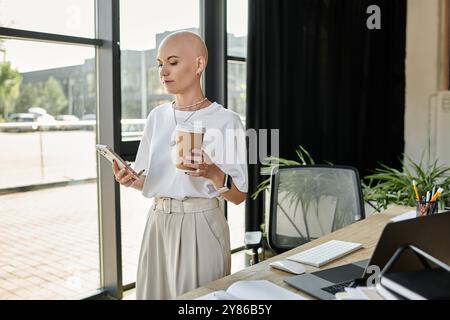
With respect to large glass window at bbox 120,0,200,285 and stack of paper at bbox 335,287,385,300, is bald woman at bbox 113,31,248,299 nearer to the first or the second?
stack of paper at bbox 335,287,385,300

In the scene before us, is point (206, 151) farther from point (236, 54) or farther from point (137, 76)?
point (236, 54)

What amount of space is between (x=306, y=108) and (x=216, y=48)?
0.85 m

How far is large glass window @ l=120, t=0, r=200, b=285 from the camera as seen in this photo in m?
3.10

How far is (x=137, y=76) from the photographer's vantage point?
319cm

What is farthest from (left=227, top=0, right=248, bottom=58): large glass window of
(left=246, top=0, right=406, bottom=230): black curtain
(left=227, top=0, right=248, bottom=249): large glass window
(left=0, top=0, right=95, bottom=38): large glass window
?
(left=0, top=0, right=95, bottom=38): large glass window

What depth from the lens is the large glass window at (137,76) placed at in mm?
3100

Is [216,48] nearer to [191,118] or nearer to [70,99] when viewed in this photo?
[70,99]

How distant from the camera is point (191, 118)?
171 centimetres

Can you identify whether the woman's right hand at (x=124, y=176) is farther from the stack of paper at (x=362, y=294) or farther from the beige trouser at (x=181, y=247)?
the stack of paper at (x=362, y=294)

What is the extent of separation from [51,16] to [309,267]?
2036mm

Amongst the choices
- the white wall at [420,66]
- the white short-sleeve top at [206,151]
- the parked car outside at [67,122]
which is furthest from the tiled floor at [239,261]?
the white wall at [420,66]

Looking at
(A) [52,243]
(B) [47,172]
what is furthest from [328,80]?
(A) [52,243]

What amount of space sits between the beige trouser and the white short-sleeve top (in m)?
0.04

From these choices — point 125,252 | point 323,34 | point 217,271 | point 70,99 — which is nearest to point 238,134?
point 217,271
